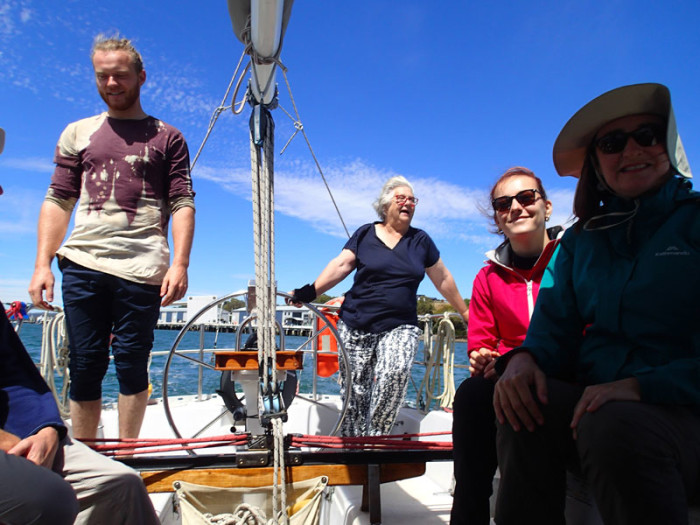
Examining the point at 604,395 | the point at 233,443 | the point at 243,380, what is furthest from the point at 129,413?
the point at 604,395

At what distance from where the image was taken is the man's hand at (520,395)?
969 mm

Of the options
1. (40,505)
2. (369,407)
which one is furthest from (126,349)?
(369,407)

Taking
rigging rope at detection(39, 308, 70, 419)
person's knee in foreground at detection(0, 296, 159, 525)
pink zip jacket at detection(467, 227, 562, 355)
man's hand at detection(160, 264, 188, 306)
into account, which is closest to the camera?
person's knee in foreground at detection(0, 296, 159, 525)

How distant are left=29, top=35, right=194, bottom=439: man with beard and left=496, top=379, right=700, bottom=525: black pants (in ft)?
3.99

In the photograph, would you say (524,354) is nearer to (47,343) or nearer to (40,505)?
(40,505)

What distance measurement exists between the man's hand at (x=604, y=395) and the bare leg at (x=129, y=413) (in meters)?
1.43

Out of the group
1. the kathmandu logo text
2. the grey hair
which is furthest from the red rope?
the grey hair

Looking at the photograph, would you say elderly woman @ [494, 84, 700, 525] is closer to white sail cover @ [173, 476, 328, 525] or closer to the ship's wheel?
white sail cover @ [173, 476, 328, 525]

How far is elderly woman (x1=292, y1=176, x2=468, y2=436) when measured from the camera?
7.72 feet

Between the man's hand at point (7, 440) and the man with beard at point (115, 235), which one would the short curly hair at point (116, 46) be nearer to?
the man with beard at point (115, 235)

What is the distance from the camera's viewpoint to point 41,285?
1.72 meters

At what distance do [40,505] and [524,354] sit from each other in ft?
3.20

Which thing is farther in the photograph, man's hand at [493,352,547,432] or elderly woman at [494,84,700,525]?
man's hand at [493,352,547,432]

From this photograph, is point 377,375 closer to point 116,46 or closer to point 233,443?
point 233,443
